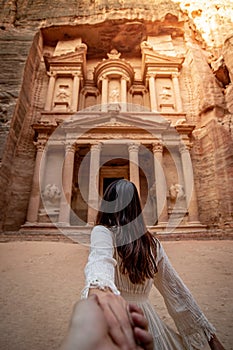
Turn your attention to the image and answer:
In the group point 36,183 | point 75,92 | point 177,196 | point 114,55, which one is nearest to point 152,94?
point 114,55

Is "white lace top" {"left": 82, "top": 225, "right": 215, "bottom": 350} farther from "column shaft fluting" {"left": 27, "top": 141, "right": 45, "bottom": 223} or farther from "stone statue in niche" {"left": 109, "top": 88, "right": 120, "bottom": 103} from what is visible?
"stone statue in niche" {"left": 109, "top": 88, "right": 120, "bottom": 103}

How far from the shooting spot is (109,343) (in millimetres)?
735

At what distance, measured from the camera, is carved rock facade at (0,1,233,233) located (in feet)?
32.0

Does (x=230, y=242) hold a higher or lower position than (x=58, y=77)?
lower

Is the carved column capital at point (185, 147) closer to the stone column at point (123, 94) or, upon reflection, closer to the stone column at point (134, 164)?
the stone column at point (134, 164)

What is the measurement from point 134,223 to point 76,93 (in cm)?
1259

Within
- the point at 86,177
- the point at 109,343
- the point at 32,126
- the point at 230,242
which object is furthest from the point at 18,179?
the point at 109,343

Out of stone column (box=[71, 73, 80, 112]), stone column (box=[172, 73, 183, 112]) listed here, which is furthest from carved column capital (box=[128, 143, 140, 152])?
stone column (box=[71, 73, 80, 112])

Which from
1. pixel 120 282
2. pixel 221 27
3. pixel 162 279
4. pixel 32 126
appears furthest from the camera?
pixel 221 27

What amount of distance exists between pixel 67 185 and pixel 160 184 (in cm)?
409

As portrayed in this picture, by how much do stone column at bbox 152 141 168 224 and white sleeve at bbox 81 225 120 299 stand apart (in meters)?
8.40

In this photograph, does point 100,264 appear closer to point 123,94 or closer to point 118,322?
point 118,322

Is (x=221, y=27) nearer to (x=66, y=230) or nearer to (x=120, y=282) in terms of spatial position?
(x=66, y=230)

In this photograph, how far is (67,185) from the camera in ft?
33.1
